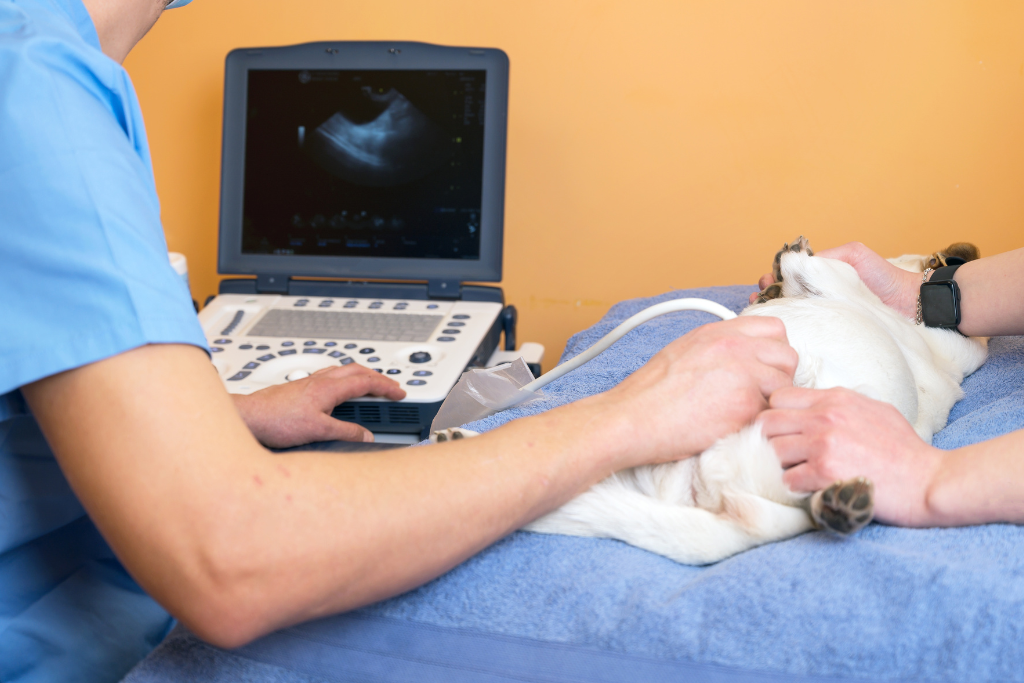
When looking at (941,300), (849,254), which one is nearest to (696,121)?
(849,254)

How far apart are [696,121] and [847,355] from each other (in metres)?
0.86

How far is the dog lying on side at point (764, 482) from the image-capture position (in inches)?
21.1

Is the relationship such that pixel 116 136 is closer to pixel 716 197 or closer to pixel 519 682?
pixel 519 682

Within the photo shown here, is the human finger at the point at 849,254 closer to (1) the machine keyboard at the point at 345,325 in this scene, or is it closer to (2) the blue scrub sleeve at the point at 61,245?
(1) the machine keyboard at the point at 345,325

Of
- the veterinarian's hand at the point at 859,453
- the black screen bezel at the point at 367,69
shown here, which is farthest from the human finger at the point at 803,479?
the black screen bezel at the point at 367,69

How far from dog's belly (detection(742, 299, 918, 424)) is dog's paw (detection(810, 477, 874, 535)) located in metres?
0.21

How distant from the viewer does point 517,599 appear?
1.53 feet

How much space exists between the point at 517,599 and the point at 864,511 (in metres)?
0.26

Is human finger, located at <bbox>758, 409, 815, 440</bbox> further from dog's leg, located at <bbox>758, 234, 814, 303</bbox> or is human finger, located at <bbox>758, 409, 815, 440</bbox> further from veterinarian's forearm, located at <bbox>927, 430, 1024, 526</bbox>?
dog's leg, located at <bbox>758, 234, 814, 303</bbox>

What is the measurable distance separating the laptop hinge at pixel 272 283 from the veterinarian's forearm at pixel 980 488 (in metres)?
1.14

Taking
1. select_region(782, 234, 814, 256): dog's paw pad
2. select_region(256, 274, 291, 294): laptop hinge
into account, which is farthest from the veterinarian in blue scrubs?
select_region(256, 274, 291, 294): laptop hinge

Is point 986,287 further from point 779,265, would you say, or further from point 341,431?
point 341,431

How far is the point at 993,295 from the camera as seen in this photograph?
89 cm

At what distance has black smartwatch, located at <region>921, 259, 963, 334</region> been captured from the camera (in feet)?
3.08
